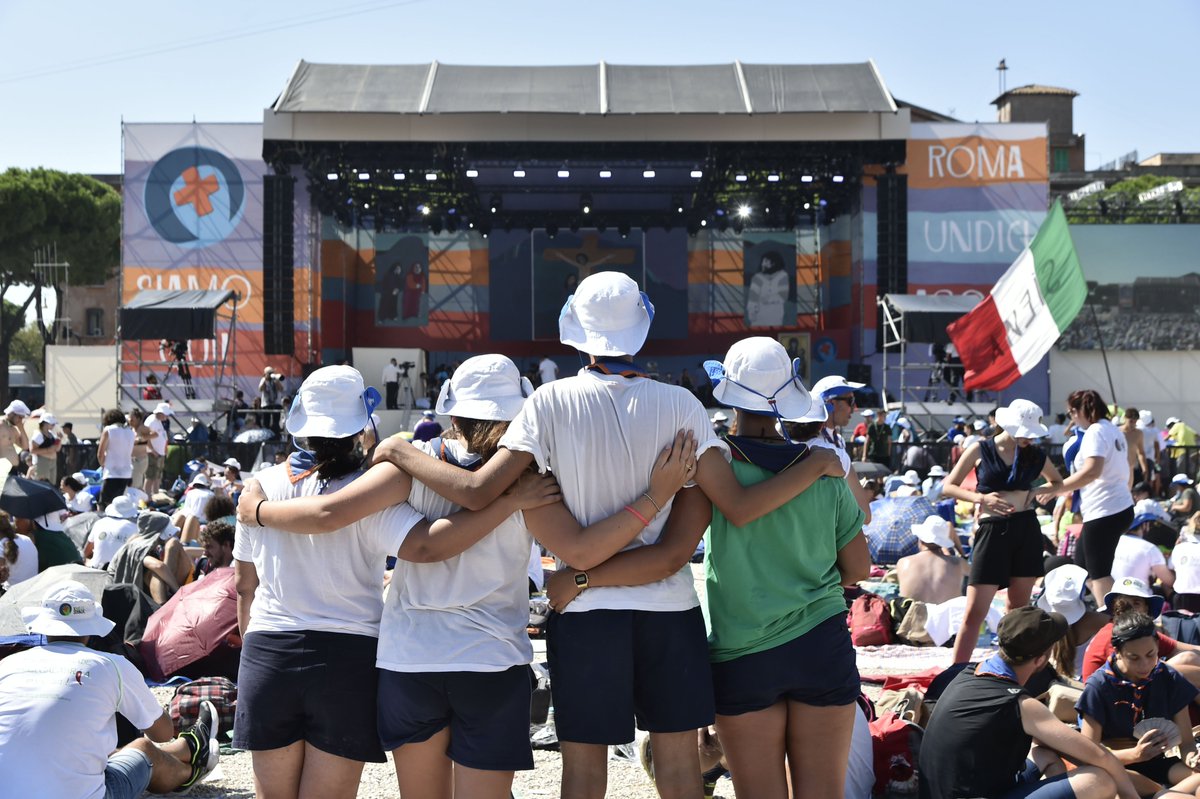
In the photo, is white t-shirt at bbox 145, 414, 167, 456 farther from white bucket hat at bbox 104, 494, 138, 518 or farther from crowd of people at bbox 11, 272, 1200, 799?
crowd of people at bbox 11, 272, 1200, 799

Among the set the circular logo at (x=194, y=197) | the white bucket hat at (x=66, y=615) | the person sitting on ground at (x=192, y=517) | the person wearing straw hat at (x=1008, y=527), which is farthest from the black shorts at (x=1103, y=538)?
the circular logo at (x=194, y=197)

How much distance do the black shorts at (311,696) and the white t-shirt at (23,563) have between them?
13.9 feet

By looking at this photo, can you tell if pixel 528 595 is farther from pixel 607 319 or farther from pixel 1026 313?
pixel 1026 313

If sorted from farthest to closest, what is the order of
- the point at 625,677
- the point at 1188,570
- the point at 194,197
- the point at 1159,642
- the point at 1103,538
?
the point at 194,197, the point at 1103,538, the point at 1188,570, the point at 1159,642, the point at 625,677

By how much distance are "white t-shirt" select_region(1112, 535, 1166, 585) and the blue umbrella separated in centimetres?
345

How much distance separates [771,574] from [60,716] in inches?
74.6

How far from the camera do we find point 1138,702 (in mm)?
3885

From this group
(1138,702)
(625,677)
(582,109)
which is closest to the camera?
(625,677)

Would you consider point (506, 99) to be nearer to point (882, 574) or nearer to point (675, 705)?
point (882, 574)

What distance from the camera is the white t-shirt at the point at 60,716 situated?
9.69 feet

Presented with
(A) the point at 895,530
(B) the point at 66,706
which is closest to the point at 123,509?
(B) the point at 66,706

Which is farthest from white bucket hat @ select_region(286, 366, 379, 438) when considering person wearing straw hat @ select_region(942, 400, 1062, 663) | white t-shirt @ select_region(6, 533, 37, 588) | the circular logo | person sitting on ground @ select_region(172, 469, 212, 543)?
the circular logo

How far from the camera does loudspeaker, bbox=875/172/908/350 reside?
22.2m

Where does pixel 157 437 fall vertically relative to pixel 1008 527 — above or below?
below
